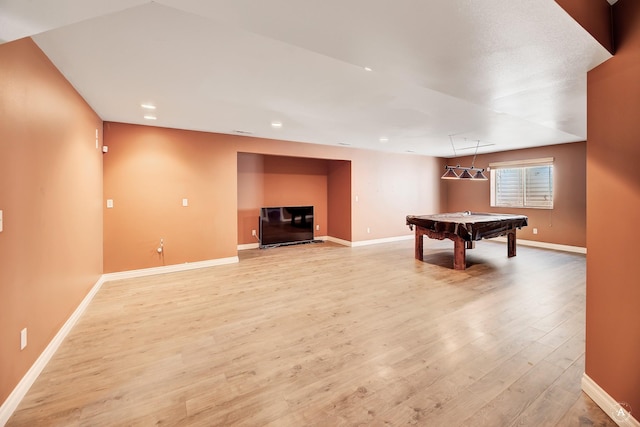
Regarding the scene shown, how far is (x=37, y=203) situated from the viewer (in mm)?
2012

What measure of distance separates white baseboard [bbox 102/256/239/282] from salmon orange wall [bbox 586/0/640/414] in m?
4.88

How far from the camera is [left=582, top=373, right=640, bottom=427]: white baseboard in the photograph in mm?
1419

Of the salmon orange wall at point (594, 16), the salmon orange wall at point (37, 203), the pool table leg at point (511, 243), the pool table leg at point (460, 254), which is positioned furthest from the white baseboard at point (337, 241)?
the salmon orange wall at point (594, 16)

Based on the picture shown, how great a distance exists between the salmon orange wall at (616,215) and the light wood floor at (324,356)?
337 millimetres

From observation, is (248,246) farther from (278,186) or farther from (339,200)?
(339,200)

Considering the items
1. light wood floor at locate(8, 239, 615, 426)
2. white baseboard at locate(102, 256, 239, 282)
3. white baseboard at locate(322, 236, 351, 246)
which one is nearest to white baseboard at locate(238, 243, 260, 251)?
white baseboard at locate(102, 256, 239, 282)

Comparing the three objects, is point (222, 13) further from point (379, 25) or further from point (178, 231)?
point (178, 231)

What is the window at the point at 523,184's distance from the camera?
6.36 m

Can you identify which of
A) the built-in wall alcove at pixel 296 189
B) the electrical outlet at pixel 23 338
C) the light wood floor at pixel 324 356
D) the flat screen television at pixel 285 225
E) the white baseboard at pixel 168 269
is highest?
the built-in wall alcove at pixel 296 189

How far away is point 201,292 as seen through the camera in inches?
140

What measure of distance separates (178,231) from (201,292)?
60.6 inches

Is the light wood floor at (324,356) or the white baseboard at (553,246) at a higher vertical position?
the white baseboard at (553,246)

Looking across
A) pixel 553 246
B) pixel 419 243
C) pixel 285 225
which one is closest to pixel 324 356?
pixel 419 243

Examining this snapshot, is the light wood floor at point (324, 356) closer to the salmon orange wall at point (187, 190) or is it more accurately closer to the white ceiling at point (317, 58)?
the salmon orange wall at point (187, 190)
